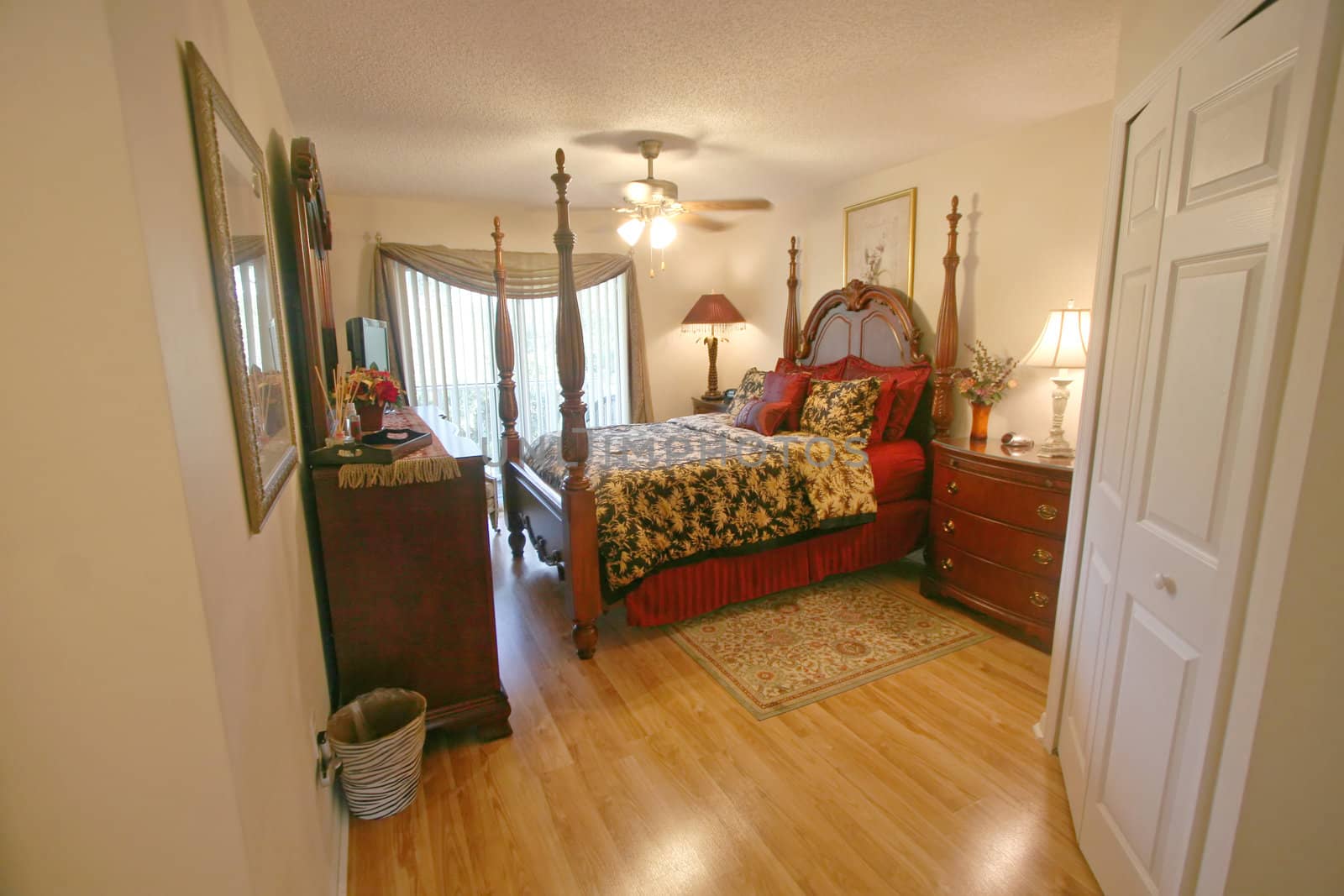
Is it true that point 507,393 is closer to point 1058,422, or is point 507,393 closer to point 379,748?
point 379,748

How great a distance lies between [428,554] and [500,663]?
945 millimetres

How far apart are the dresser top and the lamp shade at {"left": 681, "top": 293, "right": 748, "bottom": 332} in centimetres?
241

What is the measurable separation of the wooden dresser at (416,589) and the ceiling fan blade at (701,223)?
12.1 ft

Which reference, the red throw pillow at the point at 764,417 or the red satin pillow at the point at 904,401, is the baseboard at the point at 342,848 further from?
the red satin pillow at the point at 904,401

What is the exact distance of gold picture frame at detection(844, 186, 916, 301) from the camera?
3.75m

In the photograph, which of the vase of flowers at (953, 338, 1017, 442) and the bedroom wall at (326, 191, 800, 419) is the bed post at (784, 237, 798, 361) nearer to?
the bedroom wall at (326, 191, 800, 419)

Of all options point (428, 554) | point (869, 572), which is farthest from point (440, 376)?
point (869, 572)

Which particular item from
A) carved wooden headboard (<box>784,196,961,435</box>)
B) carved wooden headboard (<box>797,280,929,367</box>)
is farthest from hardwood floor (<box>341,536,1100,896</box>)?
carved wooden headboard (<box>797,280,929,367</box>)

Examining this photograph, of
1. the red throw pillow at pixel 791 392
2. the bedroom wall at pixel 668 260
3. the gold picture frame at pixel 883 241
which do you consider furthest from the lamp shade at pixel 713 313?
the red throw pillow at pixel 791 392

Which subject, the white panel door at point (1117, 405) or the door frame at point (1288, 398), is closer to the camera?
the door frame at point (1288, 398)

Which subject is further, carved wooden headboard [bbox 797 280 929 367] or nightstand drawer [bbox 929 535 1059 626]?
carved wooden headboard [bbox 797 280 929 367]

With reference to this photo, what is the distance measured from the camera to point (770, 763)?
2.00 metres

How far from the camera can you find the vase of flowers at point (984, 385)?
3074mm

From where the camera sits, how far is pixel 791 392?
3854 millimetres
